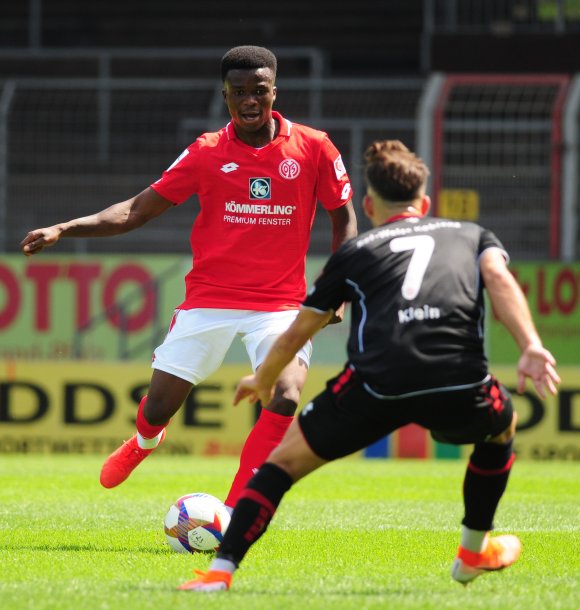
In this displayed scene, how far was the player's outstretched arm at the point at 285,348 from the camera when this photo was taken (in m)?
4.86

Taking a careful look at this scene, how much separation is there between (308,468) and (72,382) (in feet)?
33.4

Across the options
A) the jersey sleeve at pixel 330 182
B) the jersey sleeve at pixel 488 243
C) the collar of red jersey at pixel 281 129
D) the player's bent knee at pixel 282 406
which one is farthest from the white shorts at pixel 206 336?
the jersey sleeve at pixel 488 243

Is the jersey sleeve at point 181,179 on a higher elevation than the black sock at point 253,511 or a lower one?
higher

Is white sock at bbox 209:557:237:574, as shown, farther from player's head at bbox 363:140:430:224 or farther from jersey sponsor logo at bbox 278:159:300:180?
jersey sponsor logo at bbox 278:159:300:180

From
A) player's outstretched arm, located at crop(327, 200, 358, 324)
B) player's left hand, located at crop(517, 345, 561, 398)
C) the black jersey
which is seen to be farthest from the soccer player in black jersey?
player's outstretched arm, located at crop(327, 200, 358, 324)

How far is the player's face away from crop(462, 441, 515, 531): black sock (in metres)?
2.34

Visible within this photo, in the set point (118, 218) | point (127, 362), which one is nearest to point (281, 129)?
point (118, 218)

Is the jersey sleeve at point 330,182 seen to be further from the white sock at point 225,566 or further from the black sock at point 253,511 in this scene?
the white sock at point 225,566

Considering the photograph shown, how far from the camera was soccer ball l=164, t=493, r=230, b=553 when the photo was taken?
20.6 feet

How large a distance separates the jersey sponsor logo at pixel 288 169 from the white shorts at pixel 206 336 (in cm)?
70

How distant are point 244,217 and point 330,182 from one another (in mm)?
493

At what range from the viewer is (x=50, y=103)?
58.4 feet

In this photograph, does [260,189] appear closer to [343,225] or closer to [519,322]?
→ [343,225]

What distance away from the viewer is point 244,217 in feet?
Result: 22.0
